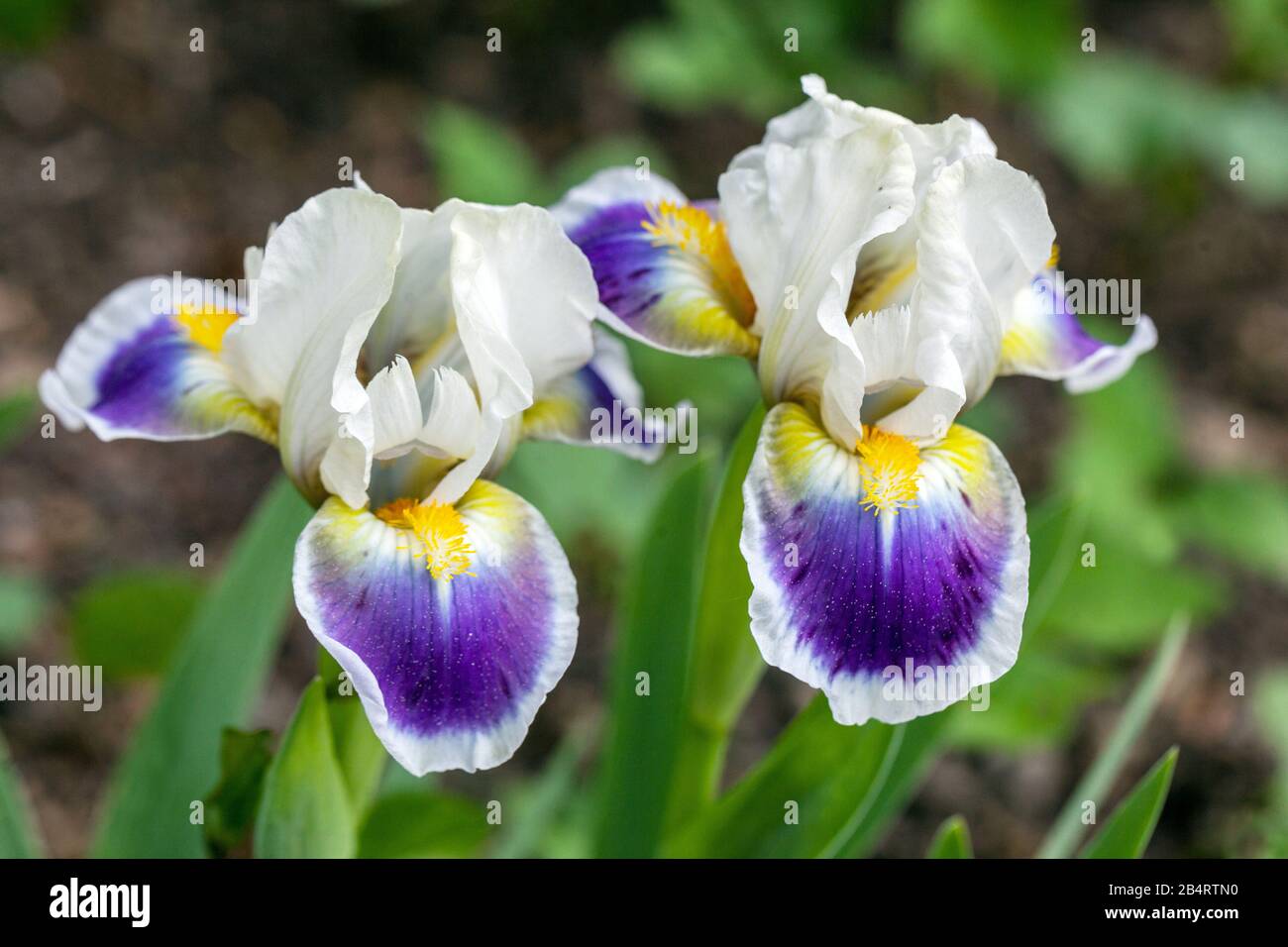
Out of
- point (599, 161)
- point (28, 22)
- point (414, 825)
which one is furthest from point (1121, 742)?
point (28, 22)

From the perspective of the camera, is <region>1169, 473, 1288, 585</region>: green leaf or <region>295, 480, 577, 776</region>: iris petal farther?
<region>1169, 473, 1288, 585</region>: green leaf

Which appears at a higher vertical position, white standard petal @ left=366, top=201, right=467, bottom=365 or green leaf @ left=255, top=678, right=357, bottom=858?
white standard petal @ left=366, top=201, right=467, bottom=365

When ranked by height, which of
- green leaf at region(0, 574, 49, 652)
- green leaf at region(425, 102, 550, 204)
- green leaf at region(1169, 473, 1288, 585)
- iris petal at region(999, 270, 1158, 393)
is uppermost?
green leaf at region(425, 102, 550, 204)

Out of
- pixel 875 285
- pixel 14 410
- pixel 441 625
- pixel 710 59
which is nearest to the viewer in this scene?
pixel 441 625

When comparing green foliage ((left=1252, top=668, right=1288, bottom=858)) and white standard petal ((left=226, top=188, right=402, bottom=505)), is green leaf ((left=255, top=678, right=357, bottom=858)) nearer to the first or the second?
white standard petal ((left=226, top=188, right=402, bottom=505))

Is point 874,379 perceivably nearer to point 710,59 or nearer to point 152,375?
point 152,375

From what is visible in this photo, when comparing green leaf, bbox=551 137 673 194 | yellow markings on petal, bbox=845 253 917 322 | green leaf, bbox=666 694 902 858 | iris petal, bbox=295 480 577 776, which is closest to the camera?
iris petal, bbox=295 480 577 776

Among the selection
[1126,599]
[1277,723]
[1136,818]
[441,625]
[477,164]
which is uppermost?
[477,164]

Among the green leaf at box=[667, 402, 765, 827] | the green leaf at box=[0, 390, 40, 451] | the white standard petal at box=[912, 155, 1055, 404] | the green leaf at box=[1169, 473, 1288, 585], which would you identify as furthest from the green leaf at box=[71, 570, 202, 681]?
the green leaf at box=[1169, 473, 1288, 585]
